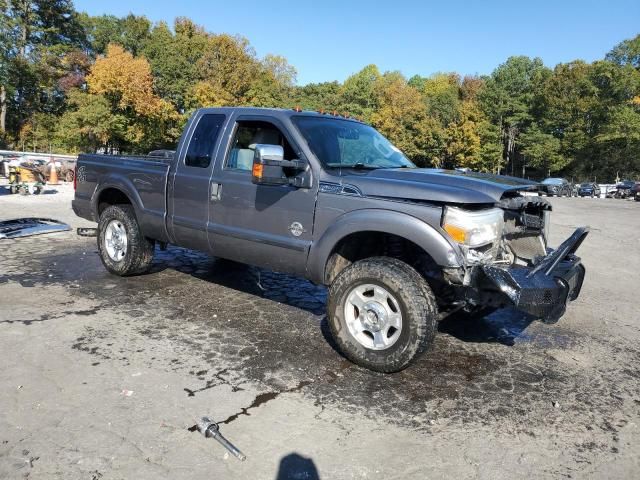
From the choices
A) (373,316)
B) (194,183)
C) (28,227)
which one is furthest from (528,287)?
(28,227)

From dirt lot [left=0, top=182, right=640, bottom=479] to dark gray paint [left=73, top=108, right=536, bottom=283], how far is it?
774mm

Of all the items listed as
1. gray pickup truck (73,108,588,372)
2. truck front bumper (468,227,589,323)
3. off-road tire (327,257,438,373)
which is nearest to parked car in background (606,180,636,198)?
gray pickup truck (73,108,588,372)

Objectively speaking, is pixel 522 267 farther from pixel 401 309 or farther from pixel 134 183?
pixel 134 183

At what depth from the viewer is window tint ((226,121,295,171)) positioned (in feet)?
15.8

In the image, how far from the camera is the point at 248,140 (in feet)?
16.4

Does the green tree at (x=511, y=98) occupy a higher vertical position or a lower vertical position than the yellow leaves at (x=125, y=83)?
higher

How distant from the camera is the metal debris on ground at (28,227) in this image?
891 cm

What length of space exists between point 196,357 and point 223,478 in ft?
5.16

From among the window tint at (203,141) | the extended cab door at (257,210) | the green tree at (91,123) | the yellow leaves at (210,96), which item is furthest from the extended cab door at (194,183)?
the yellow leaves at (210,96)

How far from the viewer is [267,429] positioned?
10.0ft

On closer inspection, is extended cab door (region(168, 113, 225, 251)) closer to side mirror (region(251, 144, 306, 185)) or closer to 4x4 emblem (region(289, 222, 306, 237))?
Answer: side mirror (region(251, 144, 306, 185))

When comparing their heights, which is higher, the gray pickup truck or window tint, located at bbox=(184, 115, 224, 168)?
window tint, located at bbox=(184, 115, 224, 168)

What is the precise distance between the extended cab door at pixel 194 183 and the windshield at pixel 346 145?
3.39 ft

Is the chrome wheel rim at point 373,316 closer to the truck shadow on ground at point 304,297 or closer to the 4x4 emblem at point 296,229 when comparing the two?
the truck shadow on ground at point 304,297
